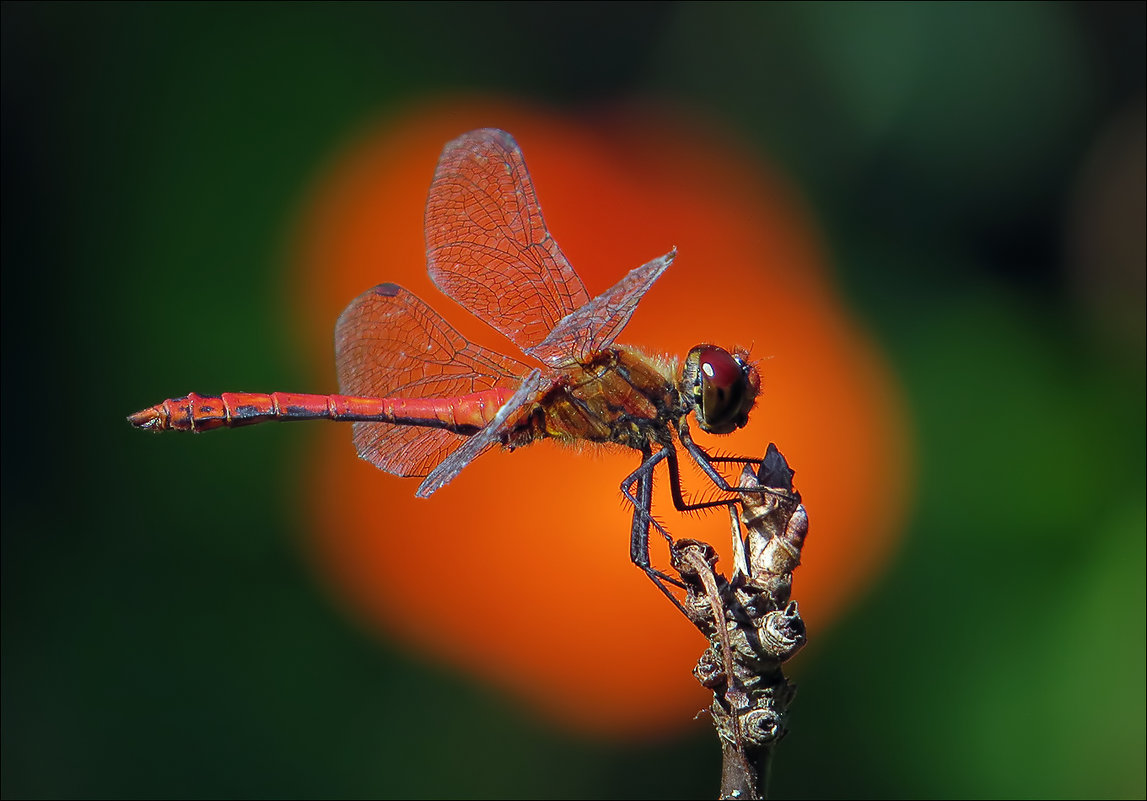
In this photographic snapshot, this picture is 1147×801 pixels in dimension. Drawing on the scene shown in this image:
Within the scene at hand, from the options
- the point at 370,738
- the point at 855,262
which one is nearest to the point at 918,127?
the point at 855,262

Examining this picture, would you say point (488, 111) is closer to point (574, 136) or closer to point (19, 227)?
point (574, 136)

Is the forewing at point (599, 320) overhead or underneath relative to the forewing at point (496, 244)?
underneath

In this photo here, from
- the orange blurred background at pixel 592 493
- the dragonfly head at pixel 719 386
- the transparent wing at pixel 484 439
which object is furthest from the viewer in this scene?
the orange blurred background at pixel 592 493

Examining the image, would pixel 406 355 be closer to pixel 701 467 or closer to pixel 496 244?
pixel 496 244

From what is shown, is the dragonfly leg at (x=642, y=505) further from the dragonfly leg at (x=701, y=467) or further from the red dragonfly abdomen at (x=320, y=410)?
the red dragonfly abdomen at (x=320, y=410)

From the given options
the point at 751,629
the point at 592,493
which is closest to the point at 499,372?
the point at 592,493

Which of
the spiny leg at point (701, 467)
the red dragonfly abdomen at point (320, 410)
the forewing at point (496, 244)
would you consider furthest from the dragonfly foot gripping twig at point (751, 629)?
the forewing at point (496, 244)
